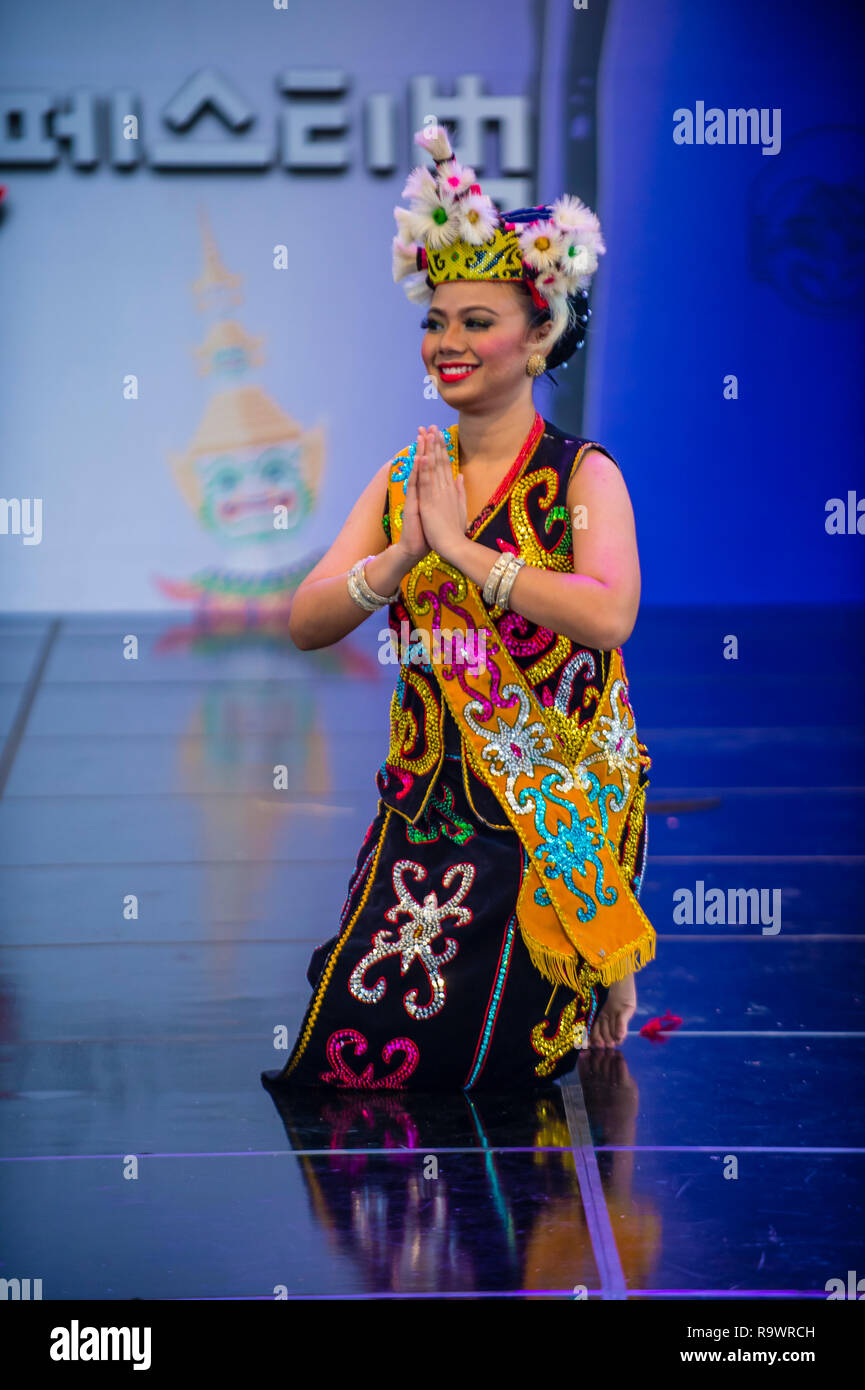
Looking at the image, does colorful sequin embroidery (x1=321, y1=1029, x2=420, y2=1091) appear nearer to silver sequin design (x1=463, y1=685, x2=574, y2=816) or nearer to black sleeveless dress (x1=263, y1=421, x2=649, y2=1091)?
black sleeveless dress (x1=263, y1=421, x2=649, y2=1091)

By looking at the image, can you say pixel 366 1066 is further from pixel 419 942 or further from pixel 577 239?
pixel 577 239

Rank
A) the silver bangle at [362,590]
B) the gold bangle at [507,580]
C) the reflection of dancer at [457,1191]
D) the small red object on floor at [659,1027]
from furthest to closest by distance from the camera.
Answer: the small red object on floor at [659,1027], the silver bangle at [362,590], the gold bangle at [507,580], the reflection of dancer at [457,1191]

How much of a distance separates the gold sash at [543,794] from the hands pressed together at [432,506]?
0.14 m

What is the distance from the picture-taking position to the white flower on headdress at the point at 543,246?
2.85 m

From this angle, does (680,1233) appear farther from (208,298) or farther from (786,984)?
(208,298)

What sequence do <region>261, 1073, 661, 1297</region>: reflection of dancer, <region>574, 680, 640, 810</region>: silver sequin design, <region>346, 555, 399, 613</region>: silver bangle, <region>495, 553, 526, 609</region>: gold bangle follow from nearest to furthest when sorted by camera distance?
<region>261, 1073, 661, 1297</region>: reflection of dancer < <region>495, 553, 526, 609</region>: gold bangle < <region>346, 555, 399, 613</region>: silver bangle < <region>574, 680, 640, 810</region>: silver sequin design

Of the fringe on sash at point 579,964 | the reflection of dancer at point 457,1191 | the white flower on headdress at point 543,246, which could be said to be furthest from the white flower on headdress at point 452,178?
the reflection of dancer at point 457,1191

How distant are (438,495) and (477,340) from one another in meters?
0.30

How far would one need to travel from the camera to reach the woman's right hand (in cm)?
274

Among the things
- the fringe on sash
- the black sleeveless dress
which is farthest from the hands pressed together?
the fringe on sash

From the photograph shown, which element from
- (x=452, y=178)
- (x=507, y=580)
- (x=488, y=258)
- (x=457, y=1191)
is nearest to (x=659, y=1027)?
(x=457, y=1191)

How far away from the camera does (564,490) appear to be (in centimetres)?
288

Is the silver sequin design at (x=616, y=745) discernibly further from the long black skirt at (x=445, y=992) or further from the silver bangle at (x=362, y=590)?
the silver bangle at (x=362, y=590)

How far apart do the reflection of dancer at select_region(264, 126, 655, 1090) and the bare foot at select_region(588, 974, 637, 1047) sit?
9 cm
